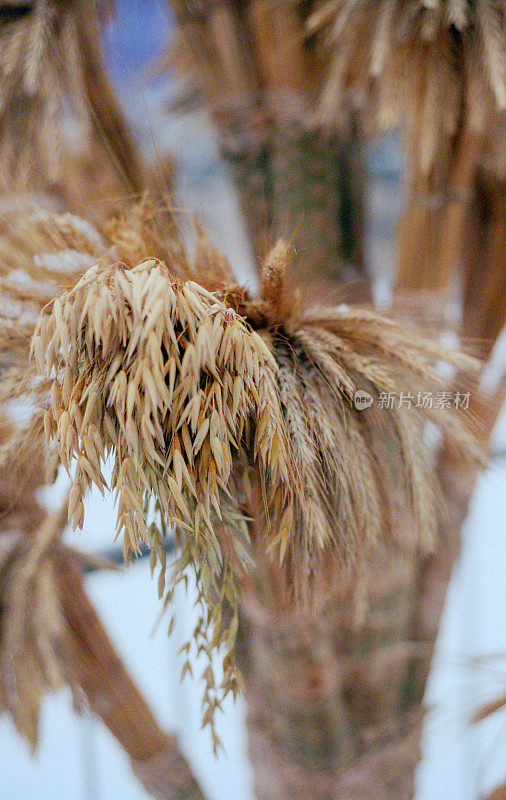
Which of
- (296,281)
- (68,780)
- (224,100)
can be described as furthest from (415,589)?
(68,780)

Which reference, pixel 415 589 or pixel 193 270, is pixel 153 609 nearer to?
pixel 415 589

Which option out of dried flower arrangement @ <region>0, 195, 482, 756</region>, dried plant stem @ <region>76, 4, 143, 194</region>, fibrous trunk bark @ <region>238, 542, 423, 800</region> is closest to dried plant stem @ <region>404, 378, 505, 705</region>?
fibrous trunk bark @ <region>238, 542, 423, 800</region>

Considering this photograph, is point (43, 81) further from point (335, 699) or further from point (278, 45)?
point (335, 699)

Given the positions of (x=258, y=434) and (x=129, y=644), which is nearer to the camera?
(x=258, y=434)

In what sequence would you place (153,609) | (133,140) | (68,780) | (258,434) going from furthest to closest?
1. (153,609)
2. (68,780)
3. (133,140)
4. (258,434)

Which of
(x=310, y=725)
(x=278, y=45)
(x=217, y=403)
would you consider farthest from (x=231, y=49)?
(x=310, y=725)
